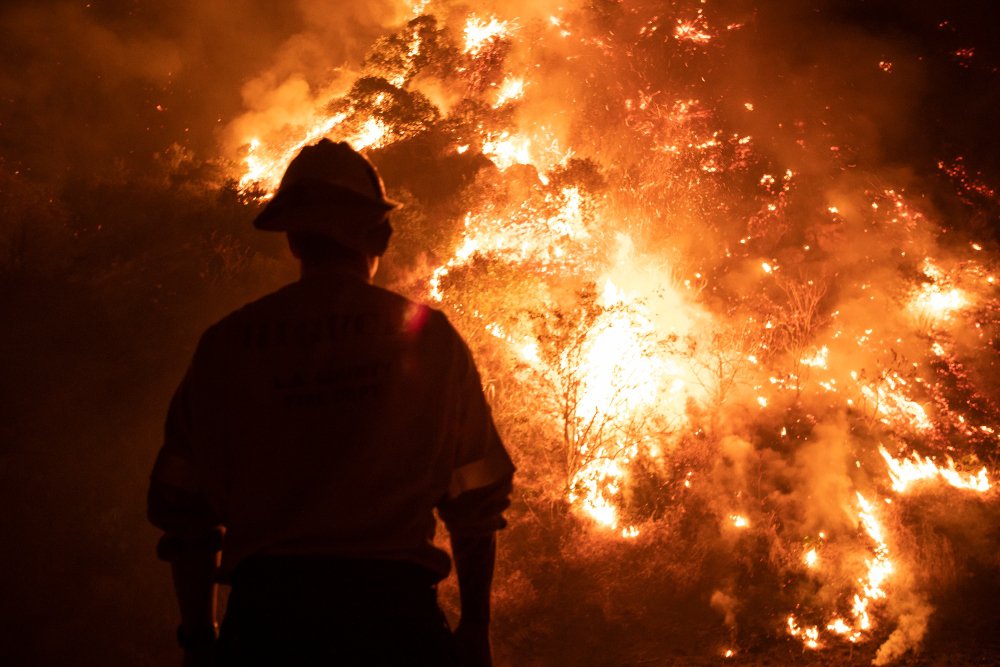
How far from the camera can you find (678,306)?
38.1 feet

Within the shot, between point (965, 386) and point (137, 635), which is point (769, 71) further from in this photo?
point (137, 635)

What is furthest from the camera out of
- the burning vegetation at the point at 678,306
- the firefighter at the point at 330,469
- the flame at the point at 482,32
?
the flame at the point at 482,32

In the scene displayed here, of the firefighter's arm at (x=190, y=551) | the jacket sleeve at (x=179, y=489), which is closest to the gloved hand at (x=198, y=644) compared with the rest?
the firefighter's arm at (x=190, y=551)

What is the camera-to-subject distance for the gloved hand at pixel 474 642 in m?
1.78

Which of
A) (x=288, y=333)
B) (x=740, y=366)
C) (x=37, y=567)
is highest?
(x=740, y=366)

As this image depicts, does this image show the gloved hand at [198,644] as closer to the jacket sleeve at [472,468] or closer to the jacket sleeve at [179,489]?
the jacket sleeve at [179,489]

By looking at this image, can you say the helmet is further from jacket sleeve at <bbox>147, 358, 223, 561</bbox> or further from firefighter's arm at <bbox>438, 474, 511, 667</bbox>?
firefighter's arm at <bbox>438, 474, 511, 667</bbox>

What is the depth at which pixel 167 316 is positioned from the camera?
30.9 ft

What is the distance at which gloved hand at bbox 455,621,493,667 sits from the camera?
1.78 m

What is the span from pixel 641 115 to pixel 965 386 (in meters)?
8.71

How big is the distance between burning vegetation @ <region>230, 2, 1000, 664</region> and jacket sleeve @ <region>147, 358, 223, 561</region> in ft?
18.2

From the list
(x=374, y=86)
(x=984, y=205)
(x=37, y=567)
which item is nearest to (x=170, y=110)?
(x=374, y=86)

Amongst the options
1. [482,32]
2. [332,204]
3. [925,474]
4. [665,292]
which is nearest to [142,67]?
[482,32]

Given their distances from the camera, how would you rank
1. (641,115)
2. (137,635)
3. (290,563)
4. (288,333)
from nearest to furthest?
(290,563) → (288,333) → (137,635) → (641,115)
